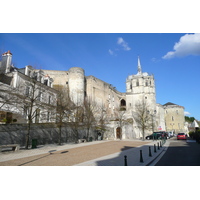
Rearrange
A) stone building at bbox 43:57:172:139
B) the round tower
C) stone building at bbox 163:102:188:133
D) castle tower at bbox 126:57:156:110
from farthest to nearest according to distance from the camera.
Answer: stone building at bbox 163:102:188:133, castle tower at bbox 126:57:156:110, the round tower, stone building at bbox 43:57:172:139

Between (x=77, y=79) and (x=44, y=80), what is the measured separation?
40.8 feet

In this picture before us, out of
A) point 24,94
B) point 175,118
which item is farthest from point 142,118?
point 175,118

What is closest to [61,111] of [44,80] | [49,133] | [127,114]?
[49,133]

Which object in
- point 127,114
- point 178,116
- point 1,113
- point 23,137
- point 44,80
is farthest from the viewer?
point 178,116

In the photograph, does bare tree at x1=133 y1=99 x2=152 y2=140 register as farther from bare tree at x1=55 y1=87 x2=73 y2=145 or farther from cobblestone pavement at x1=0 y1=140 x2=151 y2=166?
cobblestone pavement at x1=0 y1=140 x2=151 y2=166

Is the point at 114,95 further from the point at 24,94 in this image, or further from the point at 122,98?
the point at 24,94

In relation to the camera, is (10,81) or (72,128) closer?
(10,81)

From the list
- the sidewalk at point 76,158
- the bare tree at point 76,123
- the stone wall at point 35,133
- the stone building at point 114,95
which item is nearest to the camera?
the sidewalk at point 76,158

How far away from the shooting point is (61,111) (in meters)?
18.2

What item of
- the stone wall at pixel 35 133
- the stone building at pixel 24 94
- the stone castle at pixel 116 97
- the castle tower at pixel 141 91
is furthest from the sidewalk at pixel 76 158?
the castle tower at pixel 141 91

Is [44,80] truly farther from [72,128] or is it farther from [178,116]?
[178,116]

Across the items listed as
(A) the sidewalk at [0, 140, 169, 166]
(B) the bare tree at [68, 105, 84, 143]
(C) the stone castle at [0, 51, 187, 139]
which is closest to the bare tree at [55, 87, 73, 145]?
(B) the bare tree at [68, 105, 84, 143]

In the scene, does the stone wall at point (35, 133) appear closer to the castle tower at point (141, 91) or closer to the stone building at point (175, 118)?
the castle tower at point (141, 91)

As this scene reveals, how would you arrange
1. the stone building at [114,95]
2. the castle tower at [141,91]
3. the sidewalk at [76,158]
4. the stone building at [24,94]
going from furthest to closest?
the castle tower at [141,91], the stone building at [114,95], the stone building at [24,94], the sidewalk at [76,158]
